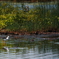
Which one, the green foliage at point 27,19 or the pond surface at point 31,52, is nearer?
the pond surface at point 31,52

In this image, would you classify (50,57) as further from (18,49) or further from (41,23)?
(41,23)

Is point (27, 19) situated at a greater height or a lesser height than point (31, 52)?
lesser

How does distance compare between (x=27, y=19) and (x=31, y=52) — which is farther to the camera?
(x=27, y=19)

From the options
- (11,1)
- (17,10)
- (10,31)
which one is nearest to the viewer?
(10,31)

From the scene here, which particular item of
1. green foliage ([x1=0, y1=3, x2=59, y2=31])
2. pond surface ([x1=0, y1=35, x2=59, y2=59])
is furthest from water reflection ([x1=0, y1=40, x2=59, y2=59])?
green foliage ([x1=0, y1=3, x2=59, y2=31])

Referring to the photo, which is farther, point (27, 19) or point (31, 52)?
point (27, 19)

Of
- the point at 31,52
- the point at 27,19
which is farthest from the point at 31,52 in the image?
the point at 27,19

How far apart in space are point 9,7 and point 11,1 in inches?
79.7

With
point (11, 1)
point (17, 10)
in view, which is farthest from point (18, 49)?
point (11, 1)

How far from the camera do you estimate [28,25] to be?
26.3 metres

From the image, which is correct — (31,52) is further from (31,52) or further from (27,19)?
(27,19)

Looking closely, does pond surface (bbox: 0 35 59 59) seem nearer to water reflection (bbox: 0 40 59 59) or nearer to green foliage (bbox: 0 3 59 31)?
water reflection (bbox: 0 40 59 59)

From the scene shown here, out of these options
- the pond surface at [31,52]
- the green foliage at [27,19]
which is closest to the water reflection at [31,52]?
the pond surface at [31,52]

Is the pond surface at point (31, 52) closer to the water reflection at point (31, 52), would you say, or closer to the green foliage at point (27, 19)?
the water reflection at point (31, 52)
